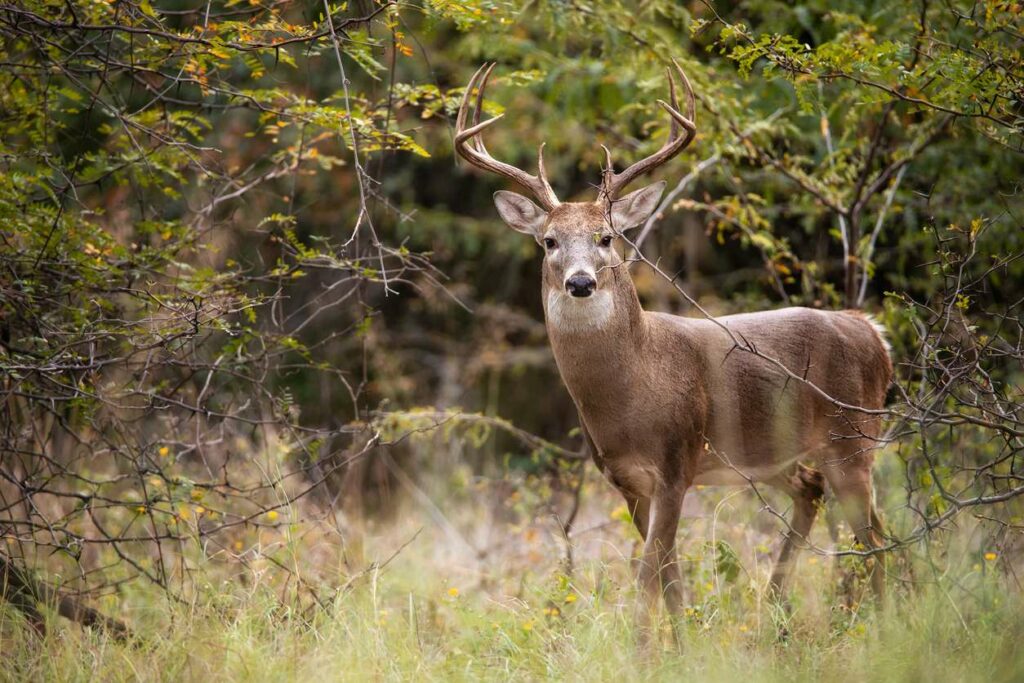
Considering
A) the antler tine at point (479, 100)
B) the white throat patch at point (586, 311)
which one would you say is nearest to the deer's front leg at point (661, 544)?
the white throat patch at point (586, 311)

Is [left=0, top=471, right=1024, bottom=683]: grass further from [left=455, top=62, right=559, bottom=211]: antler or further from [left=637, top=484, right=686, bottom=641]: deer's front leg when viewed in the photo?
[left=455, top=62, right=559, bottom=211]: antler

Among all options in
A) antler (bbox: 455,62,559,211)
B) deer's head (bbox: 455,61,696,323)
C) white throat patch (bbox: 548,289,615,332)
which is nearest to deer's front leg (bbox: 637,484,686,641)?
white throat patch (bbox: 548,289,615,332)

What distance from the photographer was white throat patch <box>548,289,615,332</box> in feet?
18.0

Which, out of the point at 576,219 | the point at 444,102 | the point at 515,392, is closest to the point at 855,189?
the point at 576,219

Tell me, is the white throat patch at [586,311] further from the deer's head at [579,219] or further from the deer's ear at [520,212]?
the deer's ear at [520,212]

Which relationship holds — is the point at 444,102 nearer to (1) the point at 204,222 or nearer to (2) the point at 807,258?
(1) the point at 204,222

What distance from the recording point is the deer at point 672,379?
5.38 metres

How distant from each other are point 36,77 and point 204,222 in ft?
3.98

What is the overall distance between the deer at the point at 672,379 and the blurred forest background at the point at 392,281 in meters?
0.23

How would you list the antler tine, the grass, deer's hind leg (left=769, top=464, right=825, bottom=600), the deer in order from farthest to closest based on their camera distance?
1. deer's hind leg (left=769, top=464, right=825, bottom=600)
2. the antler tine
3. the deer
4. the grass

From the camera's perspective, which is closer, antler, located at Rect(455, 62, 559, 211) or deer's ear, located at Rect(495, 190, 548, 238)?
antler, located at Rect(455, 62, 559, 211)

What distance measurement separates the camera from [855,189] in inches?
277

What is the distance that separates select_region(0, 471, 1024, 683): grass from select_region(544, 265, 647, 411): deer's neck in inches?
34.6

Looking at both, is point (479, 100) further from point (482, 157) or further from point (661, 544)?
point (661, 544)
